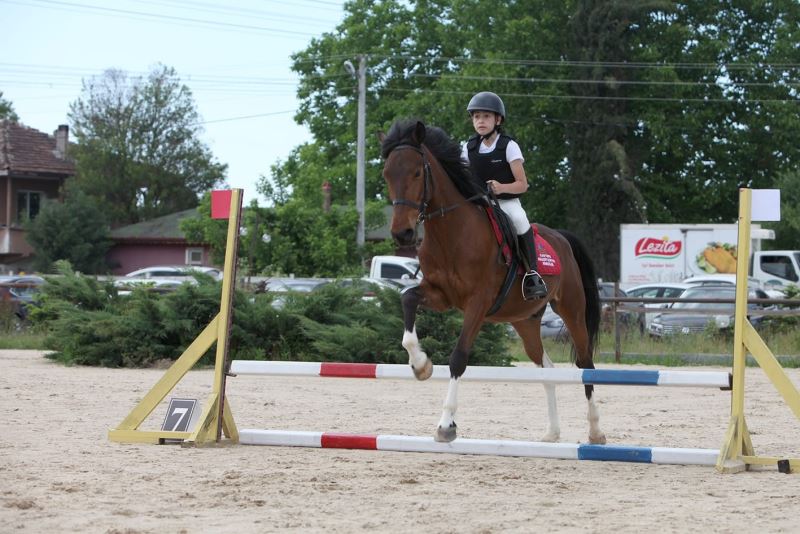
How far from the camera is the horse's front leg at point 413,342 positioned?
739 cm

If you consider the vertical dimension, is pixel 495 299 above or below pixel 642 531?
above

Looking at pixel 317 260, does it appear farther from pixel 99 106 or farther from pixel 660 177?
pixel 99 106

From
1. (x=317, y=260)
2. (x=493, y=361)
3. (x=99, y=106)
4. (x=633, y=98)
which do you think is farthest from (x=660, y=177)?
(x=99, y=106)

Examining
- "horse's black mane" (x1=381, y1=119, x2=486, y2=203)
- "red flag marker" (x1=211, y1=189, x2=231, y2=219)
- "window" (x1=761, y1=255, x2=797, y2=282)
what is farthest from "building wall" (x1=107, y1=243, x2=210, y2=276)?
"horse's black mane" (x1=381, y1=119, x2=486, y2=203)

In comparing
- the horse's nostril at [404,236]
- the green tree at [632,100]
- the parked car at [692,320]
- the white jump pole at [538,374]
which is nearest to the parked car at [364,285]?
the parked car at [692,320]

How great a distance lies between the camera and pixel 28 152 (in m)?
50.8

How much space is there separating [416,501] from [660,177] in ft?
121

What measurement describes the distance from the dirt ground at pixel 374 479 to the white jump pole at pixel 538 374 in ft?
2.04

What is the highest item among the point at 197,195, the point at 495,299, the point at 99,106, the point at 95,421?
the point at 99,106

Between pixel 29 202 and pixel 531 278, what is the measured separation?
4691 cm

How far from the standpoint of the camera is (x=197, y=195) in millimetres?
63156

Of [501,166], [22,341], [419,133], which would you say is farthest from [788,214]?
[419,133]

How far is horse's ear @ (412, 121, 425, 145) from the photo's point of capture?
753 centimetres

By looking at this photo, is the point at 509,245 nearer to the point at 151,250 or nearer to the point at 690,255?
the point at 690,255
